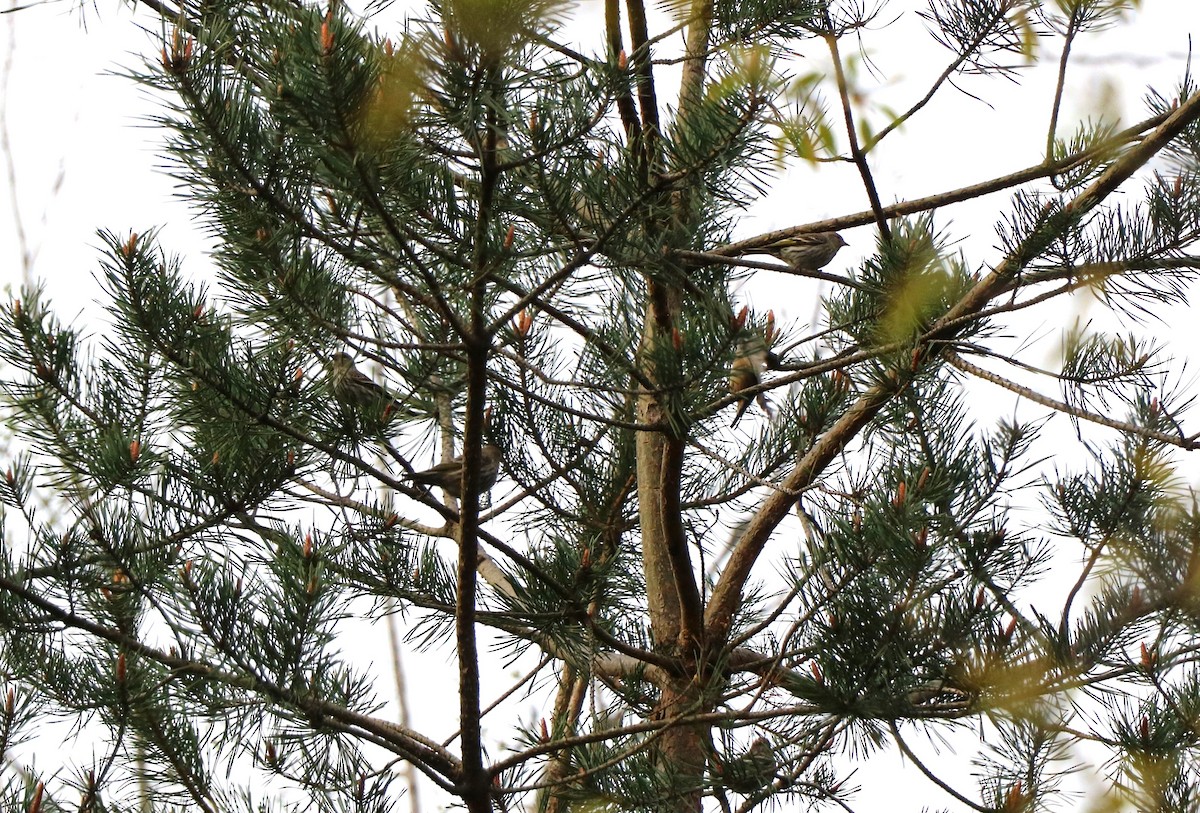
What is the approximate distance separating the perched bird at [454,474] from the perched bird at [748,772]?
89 centimetres

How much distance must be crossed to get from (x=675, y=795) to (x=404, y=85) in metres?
1.66

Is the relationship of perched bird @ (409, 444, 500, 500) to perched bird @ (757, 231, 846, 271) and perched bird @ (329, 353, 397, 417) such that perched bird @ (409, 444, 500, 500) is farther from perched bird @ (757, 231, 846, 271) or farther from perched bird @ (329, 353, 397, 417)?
perched bird @ (757, 231, 846, 271)

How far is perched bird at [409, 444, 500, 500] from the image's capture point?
10.3 ft

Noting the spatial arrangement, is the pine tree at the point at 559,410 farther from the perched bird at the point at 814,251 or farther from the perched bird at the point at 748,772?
the perched bird at the point at 814,251

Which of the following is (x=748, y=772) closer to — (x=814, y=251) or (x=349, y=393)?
(x=349, y=393)

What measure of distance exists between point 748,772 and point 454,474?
1.51 meters

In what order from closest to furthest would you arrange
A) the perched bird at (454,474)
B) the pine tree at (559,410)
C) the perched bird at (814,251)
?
the pine tree at (559,410) → the perched bird at (454,474) → the perched bird at (814,251)

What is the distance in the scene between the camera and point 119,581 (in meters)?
2.19

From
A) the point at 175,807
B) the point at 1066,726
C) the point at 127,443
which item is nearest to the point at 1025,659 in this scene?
the point at 1066,726

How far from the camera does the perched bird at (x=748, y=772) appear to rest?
261 centimetres

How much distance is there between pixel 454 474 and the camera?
3754 mm

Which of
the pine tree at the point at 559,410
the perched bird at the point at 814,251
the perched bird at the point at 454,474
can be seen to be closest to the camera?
the pine tree at the point at 559,410

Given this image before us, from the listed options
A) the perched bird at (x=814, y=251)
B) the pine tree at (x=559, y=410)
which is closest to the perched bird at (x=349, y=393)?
the pine tree at (x=559, y=410)

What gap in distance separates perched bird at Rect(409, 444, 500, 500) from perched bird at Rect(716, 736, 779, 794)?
0.89 metres
